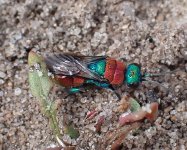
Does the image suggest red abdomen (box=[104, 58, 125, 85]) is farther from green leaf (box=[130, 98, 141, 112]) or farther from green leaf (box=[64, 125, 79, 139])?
green leaf (box=[64, 125, 79, 139])

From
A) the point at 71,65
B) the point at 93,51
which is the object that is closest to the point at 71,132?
the point at 71,65

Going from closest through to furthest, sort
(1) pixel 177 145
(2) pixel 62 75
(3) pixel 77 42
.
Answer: (1) pixel 177 145 < (2) pixel 62 75 < (3) pixel 77 42

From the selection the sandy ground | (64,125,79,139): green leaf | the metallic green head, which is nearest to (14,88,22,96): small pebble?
the sandy ground

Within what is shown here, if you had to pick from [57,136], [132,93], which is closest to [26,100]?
[57,136]

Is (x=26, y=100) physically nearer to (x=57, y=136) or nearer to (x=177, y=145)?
(x=57, y=136)

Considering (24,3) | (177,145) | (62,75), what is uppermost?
(24,3)
